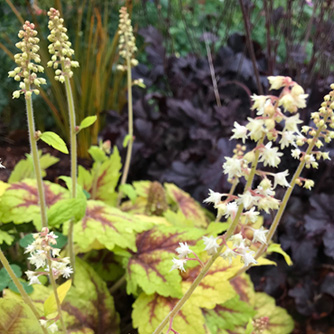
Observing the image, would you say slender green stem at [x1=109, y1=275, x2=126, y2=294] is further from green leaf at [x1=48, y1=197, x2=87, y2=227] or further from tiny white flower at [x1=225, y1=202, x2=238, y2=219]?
tiny white flower at [x1=225, y1=202, x2=238, y2=219]

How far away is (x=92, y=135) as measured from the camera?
201cm

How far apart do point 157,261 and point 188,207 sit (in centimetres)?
45

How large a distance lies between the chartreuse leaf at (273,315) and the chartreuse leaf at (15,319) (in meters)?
0.72

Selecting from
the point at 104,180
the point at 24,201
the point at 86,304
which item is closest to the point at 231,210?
the point at 86,304

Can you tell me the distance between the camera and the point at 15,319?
2.97 ft

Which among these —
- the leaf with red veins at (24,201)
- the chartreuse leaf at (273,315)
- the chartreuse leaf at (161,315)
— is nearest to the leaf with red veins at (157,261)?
the chartreuse leaf at (161,315)

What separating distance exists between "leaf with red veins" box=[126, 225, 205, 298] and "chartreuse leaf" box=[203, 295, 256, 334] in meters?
0.18

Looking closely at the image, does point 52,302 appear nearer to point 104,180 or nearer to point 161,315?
point 161,315

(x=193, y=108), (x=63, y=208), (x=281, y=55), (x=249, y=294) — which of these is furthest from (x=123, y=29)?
(x=281, y=55)

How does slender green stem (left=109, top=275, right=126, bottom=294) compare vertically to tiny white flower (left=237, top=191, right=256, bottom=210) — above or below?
below

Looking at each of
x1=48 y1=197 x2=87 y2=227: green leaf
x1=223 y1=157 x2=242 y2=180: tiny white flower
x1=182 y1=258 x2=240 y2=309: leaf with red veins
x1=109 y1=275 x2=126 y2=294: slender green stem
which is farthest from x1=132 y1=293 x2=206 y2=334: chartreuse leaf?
x1=223 y1=157 x2=242 y2=180: tiny white flower

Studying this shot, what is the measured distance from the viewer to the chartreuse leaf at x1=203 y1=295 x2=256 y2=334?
112cm

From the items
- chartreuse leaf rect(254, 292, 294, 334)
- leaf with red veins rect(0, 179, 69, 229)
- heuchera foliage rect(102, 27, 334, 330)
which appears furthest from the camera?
heuchera foliage rect(102, 27, 334, 330)

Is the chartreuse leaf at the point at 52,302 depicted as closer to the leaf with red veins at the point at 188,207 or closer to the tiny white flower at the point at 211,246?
the tiny white flower at the point at 211,246
